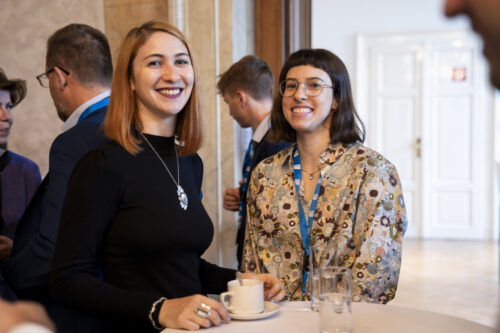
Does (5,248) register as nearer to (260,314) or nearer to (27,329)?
(260,314)

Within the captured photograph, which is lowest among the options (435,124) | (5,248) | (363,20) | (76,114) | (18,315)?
(5,248)

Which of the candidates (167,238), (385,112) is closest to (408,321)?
(167,238)

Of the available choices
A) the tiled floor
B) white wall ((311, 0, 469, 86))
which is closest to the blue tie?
the tiled floor

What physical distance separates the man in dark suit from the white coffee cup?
184 cm

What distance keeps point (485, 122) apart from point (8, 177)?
277 inches

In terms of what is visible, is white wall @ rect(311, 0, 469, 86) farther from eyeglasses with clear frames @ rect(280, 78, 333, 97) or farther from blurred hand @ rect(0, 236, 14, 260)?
blurred hand @ rect(0, 236, 14, 260)

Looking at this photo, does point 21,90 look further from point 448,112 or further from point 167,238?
point 448,112

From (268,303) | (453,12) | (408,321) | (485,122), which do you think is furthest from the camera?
(485,122)

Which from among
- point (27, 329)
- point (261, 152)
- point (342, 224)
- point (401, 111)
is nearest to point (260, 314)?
point (342, 224)

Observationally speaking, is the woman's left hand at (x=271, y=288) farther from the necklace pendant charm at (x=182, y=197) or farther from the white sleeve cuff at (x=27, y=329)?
the white sleeve cuff at (x=27, y=329)

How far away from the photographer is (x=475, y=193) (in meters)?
8.02

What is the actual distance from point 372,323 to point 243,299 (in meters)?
0.31

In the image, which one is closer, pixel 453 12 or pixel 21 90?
pixel 453 12

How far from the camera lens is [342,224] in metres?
2.03
